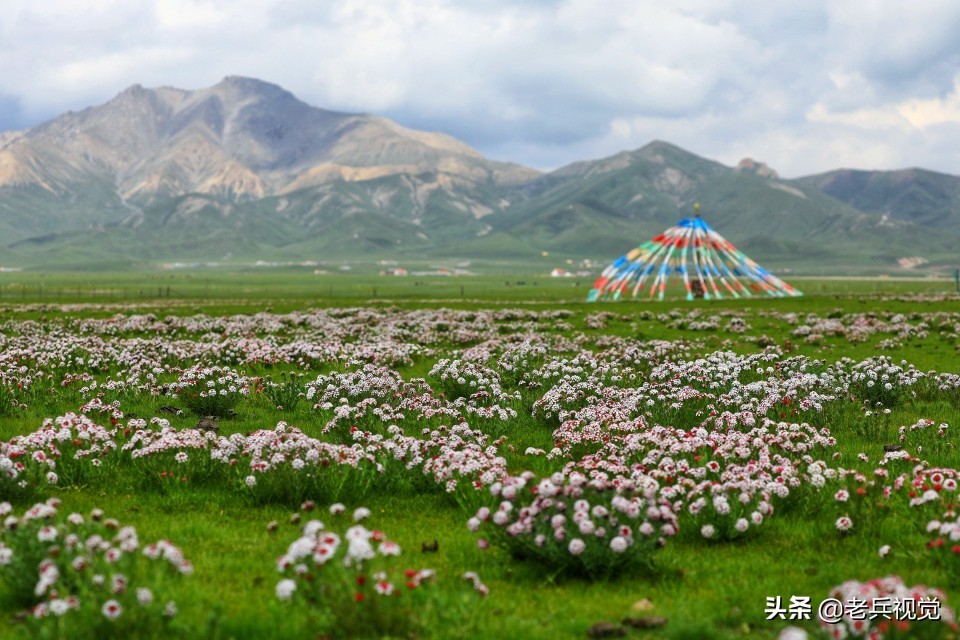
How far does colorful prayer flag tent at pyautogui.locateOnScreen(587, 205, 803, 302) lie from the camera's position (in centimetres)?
7738

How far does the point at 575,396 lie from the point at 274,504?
726 centimetres

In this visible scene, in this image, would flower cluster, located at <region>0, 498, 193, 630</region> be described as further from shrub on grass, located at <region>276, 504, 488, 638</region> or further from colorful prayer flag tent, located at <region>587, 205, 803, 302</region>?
colorful prayer flag tent, located at <region>587, 205, 803, 302</region>

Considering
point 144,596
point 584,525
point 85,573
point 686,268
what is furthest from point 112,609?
point 686,268

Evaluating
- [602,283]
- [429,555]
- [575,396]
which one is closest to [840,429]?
[575,396]

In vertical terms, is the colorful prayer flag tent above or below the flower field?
above

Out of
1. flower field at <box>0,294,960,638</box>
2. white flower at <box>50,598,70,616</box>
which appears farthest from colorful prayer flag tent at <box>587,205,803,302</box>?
white flower at <box>50,598,70,616</box>

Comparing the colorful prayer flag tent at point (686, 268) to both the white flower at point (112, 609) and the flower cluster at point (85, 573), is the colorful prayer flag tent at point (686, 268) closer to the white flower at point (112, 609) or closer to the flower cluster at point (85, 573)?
the flower cluster at point (85, 573)

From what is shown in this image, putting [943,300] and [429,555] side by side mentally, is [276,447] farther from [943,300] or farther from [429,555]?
[943,300]

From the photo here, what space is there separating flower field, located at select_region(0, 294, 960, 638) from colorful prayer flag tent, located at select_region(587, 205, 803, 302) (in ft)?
187

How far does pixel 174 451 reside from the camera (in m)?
12.6

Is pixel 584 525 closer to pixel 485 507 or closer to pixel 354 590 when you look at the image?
pixel 485 507

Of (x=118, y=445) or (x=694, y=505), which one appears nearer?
(x=694, y=505)

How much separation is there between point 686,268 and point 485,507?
7174 centimetres

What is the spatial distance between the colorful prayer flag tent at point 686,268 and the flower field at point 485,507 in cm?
5700
